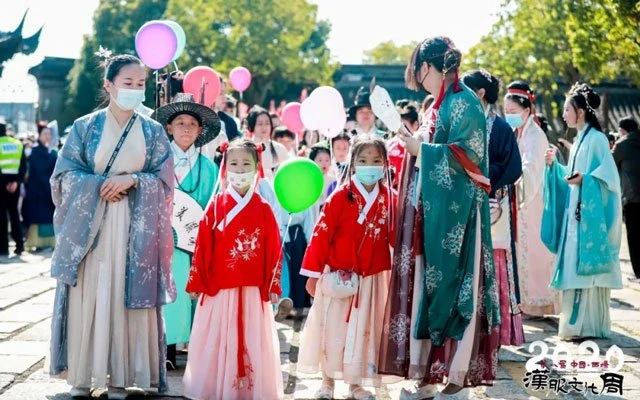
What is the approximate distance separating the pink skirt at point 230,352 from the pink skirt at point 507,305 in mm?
1415

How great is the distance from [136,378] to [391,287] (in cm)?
150

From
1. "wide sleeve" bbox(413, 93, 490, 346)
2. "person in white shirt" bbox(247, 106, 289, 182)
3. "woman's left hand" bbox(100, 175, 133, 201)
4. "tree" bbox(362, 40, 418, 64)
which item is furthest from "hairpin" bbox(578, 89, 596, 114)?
"tree" bbox(362, 40, 418, 64)

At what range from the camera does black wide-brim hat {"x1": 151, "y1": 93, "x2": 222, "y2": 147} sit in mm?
6660

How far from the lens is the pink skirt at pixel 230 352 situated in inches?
221

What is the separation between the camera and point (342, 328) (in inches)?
228

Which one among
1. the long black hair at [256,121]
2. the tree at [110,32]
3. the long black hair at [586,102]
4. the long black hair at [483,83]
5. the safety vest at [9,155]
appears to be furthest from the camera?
the tree at [110,32]

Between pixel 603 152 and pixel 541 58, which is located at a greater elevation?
pixel 541 58

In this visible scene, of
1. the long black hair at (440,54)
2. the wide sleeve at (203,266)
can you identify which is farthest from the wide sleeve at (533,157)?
the wide sleeve at (203,266)

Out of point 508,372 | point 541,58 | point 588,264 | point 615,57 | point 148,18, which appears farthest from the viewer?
point 148,18

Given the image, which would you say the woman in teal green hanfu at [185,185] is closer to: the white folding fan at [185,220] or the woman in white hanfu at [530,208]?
the white folding fan at [185,220]

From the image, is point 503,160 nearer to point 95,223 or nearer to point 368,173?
point 368,173

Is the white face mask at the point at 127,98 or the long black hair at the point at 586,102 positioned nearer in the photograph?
the white face mask at the point at 127,98

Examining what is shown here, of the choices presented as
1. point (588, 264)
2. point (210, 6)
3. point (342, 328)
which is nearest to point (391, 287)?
point (342, 328)

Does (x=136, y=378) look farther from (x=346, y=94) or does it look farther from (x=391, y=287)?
(x=346, y=94)
